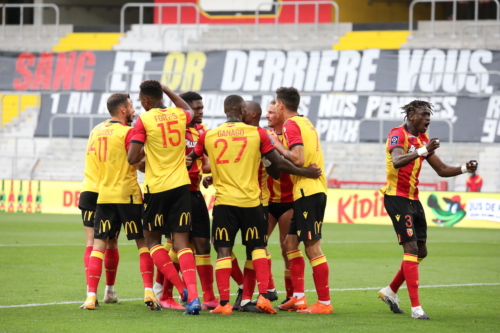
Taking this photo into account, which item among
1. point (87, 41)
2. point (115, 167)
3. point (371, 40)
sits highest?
point (87, 41)

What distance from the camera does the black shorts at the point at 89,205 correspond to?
8.68 m

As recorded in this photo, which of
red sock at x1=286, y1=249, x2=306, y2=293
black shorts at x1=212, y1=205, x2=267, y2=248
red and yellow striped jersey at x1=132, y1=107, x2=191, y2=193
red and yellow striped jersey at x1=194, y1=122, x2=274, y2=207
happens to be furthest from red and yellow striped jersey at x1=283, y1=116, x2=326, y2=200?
red and yellow striped jersey at x1=132, y1=107, x2=191, y2=193

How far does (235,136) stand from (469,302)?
3.38m

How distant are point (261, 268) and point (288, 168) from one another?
3.42 ft

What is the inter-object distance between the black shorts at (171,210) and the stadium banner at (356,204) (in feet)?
45.6

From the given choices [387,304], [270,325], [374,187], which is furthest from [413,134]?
[374,187]

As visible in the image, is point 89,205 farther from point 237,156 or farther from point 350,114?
point 350,114

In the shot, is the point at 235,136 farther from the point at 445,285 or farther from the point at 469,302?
the point at 445,285

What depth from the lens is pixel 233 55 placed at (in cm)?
2939

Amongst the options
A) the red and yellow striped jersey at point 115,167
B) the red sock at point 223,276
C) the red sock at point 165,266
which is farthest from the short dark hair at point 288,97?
the red sock at point 165,266

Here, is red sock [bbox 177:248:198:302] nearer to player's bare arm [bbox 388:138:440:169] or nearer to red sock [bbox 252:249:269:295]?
red sock [bbox 252:249:269:295]

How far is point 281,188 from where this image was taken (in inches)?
352

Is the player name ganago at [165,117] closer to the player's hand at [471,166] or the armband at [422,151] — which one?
the armband at [422,151]

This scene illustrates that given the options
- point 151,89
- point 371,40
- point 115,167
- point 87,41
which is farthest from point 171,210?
point 87,41
